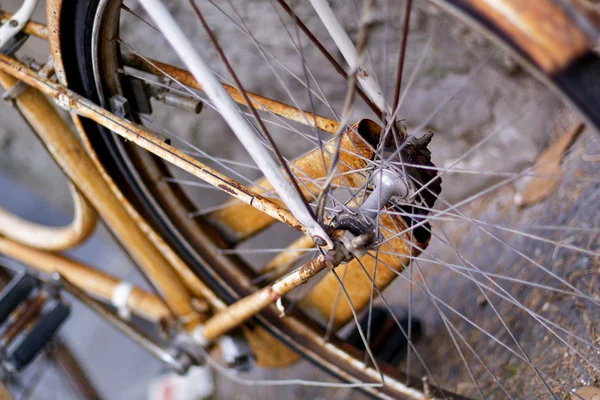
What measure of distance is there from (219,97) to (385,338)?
91 centimetres

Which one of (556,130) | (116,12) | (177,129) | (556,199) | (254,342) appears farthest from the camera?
(177,129)

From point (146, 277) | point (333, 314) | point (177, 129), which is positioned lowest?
point (333, 314)

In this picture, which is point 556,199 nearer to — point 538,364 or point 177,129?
point 538,364

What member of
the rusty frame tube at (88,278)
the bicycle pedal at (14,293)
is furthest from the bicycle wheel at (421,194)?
the bicycle pedal at (14,293)

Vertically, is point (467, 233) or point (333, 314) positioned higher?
point (333, 314)

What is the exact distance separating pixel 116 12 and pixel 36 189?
1.97 metres

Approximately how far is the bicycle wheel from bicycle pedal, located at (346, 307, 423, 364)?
16 mm

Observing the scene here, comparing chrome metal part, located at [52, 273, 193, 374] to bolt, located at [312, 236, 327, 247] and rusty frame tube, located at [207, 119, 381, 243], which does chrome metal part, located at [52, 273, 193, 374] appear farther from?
bolt, located at [312, 236, 327, 247]

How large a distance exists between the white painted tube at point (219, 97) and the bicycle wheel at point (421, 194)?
0.25ft

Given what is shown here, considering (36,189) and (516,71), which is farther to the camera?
(36,189)

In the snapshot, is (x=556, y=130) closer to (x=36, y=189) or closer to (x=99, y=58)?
(x=99, y=58)

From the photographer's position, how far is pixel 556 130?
166 cm

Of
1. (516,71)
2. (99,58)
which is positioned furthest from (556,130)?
(99,58)

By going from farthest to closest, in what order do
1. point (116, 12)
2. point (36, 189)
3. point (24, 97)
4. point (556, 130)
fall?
point (36, 189), point (556, 130), point (24, 97), point (116, 12)
